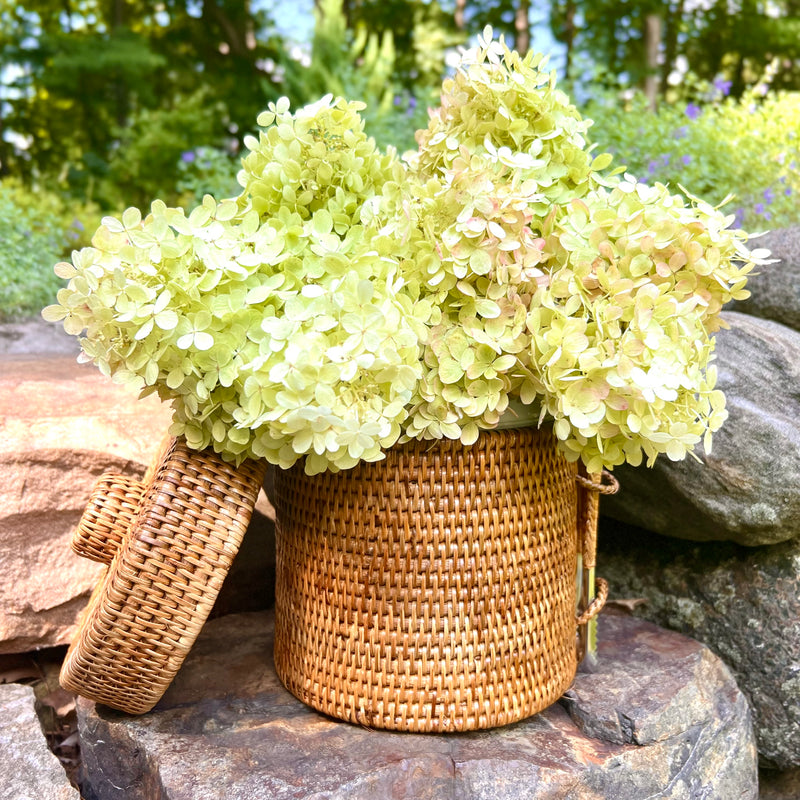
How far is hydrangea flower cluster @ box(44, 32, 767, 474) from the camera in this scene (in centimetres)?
103

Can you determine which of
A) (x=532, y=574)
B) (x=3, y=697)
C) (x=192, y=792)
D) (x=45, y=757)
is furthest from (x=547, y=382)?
(x=3, y=697)

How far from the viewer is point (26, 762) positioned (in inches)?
53.1

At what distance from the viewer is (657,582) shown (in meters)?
1.83

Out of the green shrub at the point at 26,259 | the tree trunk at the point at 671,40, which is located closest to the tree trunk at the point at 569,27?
the tree trunk at the point at 671,40

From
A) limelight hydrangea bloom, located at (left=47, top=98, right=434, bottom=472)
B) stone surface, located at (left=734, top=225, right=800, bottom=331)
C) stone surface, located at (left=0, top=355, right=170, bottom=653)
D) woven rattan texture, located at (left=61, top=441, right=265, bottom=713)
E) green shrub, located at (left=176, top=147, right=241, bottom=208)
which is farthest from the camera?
green shrub, located at (left=176, top=147, right=241, bottom=208)

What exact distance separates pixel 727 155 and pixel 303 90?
128 inches

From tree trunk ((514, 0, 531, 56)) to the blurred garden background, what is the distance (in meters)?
0.02

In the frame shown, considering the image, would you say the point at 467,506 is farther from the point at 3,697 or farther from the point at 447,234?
the point at 3,697

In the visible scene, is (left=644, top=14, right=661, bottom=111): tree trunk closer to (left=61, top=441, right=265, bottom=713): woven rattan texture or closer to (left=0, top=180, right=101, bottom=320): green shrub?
(left=0, top=180, right=101, bottom=320): green shrub

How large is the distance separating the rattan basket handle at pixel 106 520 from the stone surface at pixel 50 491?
11.1 inches

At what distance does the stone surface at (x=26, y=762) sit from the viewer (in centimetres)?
129

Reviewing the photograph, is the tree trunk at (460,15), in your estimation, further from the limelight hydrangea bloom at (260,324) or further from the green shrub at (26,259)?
the limelight hydrangea bloom at (260,324)

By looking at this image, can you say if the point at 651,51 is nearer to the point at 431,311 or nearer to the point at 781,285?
the point at 781,285

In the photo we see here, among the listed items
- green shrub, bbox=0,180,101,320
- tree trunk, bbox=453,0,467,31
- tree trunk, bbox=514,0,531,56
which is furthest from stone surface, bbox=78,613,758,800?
tree trunk, bbox=453,0,467,31
